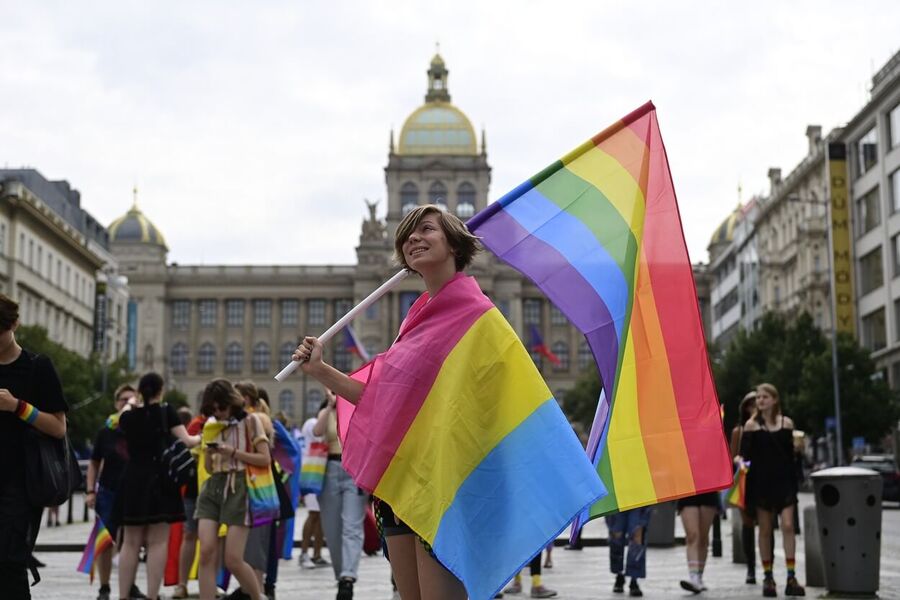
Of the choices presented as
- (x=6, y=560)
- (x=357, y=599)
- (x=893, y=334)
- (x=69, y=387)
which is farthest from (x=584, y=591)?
(x=893, y=334)

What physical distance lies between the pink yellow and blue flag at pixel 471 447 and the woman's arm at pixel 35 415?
70.3 inches

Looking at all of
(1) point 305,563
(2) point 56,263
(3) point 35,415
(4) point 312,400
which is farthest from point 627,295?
(4) point 312,400

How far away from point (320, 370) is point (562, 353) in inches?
4209

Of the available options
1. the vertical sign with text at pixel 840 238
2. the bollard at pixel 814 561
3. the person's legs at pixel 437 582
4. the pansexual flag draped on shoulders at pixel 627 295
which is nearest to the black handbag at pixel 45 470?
the person's legs at pixel 437 582

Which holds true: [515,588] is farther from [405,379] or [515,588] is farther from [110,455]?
[405,379]

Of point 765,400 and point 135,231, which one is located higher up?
point 135,231

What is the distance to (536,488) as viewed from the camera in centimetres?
475

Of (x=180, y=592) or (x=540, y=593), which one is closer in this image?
(x=540, y=593)

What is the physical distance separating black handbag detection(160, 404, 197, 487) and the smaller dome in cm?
10337

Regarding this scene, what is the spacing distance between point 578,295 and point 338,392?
1.55 m

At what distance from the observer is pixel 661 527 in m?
18.4

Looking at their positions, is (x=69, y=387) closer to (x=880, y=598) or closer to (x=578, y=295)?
(x=880, y=598)

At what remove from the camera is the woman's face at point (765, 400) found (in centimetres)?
1150

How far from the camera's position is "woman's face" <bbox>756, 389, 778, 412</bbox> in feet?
37.7
